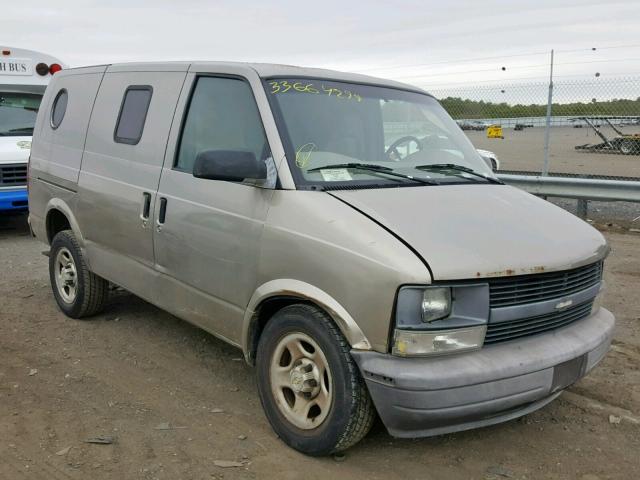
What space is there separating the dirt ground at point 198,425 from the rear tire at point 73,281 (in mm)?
267

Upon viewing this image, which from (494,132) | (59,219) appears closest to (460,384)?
(59,219)

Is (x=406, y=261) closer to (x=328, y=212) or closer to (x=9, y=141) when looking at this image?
(x=328, y=212)

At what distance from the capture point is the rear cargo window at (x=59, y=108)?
18.4 ft

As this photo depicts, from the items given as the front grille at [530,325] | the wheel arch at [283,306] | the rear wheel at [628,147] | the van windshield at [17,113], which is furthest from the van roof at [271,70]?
the rear wheel at [628,147]

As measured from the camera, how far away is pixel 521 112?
15867 millimetres

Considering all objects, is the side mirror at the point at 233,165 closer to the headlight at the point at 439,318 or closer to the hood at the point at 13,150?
the headlight at the point at 439,318

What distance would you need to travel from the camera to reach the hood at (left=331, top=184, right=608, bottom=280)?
299cm

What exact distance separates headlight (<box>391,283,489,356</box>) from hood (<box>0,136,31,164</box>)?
7.61 meters

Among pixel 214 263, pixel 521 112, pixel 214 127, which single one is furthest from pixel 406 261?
pixel 521 112

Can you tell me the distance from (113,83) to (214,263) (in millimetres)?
2074

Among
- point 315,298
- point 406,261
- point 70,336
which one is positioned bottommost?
point 70,336

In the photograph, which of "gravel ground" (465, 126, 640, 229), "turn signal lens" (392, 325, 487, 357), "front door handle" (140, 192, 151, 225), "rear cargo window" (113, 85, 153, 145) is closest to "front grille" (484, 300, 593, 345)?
"turn signal lens" (392, 325, 487, 357)

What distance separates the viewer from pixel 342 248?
308 centimetres

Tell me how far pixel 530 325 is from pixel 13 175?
8061mm
